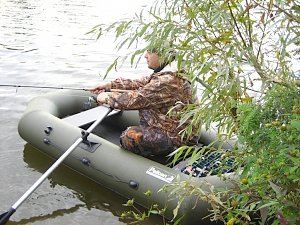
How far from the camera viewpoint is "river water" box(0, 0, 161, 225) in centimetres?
405

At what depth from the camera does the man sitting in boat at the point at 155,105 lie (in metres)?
3.75

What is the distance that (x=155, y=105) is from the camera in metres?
3.85

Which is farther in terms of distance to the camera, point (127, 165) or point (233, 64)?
point (127, 165)

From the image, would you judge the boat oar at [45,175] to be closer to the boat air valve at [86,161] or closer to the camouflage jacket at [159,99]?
the boat air valve at [86,161]

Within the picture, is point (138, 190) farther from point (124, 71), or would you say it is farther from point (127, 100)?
point (124, 71)

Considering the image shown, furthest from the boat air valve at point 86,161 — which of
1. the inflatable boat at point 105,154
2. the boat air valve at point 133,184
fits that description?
the boat air valve at point 133,184

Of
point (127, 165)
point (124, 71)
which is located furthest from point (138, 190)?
point (124, 71)

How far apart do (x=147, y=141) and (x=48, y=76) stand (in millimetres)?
4750

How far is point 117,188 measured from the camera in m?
4.02

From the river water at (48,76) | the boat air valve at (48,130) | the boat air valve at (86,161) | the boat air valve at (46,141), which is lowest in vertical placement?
the river water at (48,76)

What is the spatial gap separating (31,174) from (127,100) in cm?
144

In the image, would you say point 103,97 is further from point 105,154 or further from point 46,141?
point 46,141

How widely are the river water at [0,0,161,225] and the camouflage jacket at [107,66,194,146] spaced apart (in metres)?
0.72

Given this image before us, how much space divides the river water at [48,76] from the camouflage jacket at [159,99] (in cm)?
72
